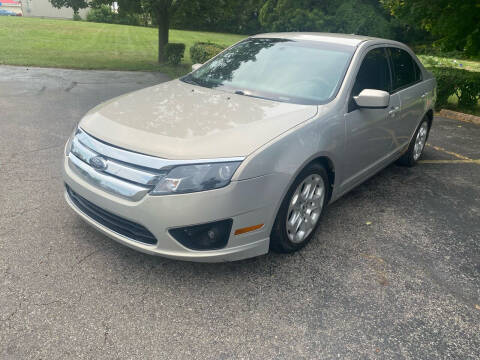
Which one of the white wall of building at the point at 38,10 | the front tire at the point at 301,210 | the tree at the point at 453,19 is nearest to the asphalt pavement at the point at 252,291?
the front tire at the point at 301,210

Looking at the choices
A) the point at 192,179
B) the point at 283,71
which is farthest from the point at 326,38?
the point at 192,179

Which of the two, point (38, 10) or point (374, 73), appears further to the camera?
point (38, 10)

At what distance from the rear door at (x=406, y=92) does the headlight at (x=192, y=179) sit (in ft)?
8.54

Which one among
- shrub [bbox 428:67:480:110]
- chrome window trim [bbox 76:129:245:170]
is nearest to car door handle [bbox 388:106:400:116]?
chrome window trim [bbox 76:129:245:170]

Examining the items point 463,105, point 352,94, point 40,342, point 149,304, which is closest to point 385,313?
point 149,304

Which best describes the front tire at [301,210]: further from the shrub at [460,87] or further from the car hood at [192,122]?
the shrub at [460,87]

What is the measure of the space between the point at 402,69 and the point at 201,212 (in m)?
3.34

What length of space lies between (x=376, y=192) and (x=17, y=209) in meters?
3.77

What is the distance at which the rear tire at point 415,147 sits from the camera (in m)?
5.22

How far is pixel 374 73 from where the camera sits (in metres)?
3.93

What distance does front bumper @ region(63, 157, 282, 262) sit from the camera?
2465 mm

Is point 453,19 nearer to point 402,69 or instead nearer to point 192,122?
point 402,69

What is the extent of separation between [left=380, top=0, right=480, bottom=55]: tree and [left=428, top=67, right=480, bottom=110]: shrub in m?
1.09

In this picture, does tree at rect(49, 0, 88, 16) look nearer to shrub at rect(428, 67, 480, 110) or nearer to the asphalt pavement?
the asphalt pavement
